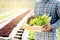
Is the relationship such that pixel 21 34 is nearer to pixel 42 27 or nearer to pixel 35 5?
pixel 42 27

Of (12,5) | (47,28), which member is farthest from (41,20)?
(12,5)

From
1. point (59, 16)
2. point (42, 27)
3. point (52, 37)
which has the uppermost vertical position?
point (59, 16)

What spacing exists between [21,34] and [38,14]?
32 centimetres

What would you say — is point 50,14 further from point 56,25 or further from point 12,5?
point 12,5

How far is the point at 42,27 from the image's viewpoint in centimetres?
175

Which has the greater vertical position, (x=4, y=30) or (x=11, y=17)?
(x=11, y=17)

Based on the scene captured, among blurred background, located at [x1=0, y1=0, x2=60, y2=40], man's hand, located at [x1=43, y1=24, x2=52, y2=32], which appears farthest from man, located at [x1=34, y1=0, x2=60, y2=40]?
blurred background, located at [x1=0, y1=0, x2=60, y2=40]

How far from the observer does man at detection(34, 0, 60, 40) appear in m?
1.76

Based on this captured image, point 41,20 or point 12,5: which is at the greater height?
point 12,5

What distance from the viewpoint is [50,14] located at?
5.91ft

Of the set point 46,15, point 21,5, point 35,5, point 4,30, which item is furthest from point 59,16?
point 4,30

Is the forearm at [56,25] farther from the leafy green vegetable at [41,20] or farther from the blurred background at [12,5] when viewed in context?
the blurred background at [12,5]

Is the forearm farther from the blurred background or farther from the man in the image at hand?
the blurred background

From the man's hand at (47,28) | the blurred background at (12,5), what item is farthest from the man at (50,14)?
the blurred background at (12,5)
